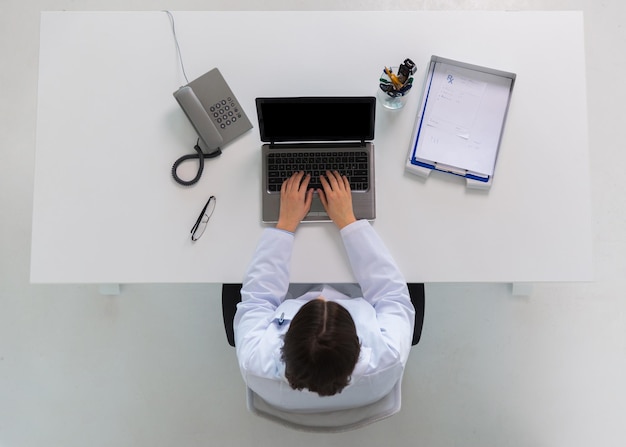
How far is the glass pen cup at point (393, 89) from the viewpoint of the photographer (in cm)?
120

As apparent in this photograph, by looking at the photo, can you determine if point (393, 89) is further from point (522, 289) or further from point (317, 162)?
point (522, 289)

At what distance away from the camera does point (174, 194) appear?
127 cm

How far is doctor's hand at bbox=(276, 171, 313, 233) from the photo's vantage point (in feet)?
4.03

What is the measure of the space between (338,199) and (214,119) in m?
0.41

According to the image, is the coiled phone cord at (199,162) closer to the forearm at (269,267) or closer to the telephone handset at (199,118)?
the telephone handset at (199,118)

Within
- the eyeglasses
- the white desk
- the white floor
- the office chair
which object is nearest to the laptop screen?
the white desk

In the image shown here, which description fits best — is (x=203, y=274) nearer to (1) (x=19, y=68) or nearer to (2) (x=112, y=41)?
(2) (x=112, y=41)

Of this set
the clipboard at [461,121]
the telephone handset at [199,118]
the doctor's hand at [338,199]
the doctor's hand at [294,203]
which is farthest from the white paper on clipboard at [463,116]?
the telephone handset at [199,118]

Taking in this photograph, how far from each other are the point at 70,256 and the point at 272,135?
638 mm

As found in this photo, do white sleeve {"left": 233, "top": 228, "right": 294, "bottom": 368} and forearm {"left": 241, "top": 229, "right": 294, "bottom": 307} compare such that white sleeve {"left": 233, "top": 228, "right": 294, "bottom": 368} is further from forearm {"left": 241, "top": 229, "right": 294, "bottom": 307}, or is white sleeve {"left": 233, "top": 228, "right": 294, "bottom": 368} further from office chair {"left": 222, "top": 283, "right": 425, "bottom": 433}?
office chair {"left": 222, "top": 283, "right": 425, "bottom": 433}

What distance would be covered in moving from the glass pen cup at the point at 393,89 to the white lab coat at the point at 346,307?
0.34 meters

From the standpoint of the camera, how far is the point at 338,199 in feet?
4.03

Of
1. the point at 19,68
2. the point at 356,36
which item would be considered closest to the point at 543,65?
the point at 356,36

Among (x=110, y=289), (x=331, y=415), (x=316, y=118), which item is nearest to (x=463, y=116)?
(x=316, y=118)
